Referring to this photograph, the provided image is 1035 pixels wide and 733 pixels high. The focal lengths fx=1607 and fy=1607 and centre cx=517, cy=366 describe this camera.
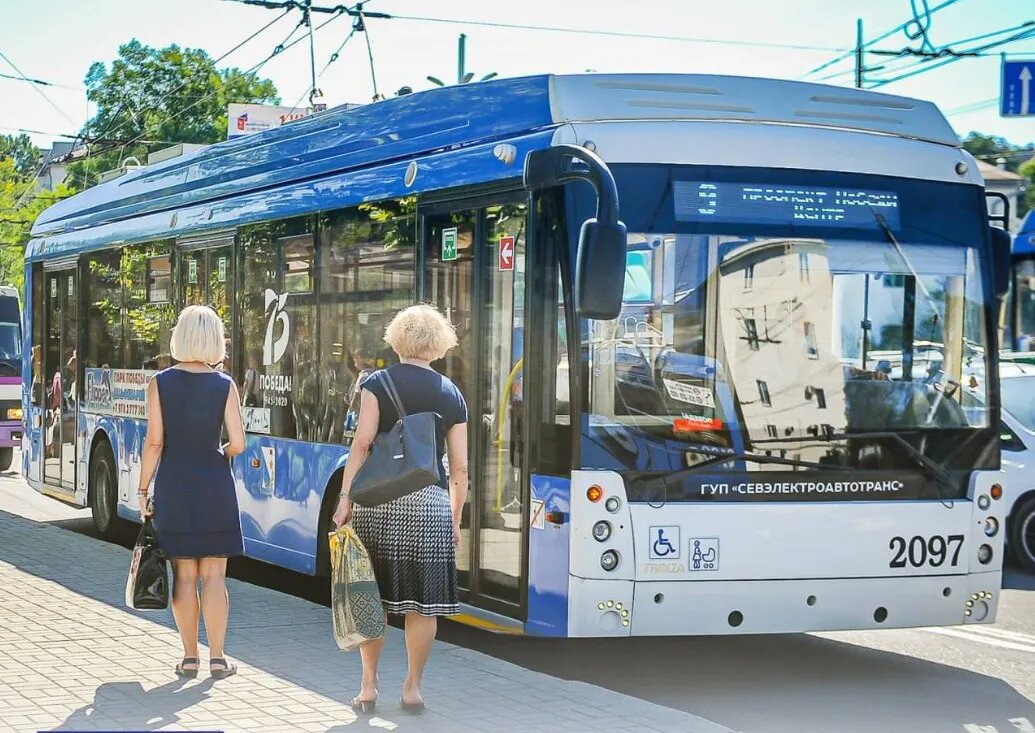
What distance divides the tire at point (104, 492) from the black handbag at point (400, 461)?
778 centimetres

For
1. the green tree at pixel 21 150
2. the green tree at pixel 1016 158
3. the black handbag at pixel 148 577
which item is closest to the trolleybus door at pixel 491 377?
the black handbag at pixel 148 577

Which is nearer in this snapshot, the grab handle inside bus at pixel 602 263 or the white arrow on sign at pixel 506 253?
the grab handle inside bus at pixel 602 263

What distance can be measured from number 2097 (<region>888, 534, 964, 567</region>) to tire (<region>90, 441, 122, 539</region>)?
26.0 feet

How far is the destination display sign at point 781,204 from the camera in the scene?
787 centimetres

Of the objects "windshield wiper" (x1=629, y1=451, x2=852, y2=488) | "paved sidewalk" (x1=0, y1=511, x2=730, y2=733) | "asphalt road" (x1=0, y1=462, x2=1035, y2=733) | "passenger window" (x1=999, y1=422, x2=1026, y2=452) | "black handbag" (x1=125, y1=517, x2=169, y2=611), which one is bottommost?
"asphalt road" (x1=0, y1=462, x2=1035, y2=733)

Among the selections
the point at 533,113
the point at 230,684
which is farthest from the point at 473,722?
the point at 533,113

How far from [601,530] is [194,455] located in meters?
1.93

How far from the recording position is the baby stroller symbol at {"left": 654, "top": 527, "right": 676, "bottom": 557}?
7652 mm

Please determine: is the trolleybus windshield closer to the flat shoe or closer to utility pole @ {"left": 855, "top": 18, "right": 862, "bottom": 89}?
the flat shoe

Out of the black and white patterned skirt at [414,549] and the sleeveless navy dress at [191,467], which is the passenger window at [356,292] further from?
the black and white patterned skirt at [414,549]

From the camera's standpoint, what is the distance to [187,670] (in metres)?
7.44

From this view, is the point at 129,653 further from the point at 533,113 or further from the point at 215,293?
the point at 215,293

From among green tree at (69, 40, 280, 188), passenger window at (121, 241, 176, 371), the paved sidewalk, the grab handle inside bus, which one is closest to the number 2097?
the paved sidewalk

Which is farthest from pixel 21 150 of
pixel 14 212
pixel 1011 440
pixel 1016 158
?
pixel 1011 440
